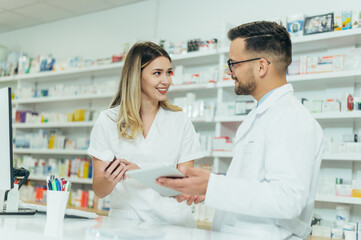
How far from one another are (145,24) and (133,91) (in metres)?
3.53

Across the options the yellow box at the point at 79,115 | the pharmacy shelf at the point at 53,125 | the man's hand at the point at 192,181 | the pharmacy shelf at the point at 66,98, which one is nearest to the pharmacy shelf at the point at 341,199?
the man's hand at the point at 192,181

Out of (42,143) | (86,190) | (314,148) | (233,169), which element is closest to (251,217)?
(233,169)

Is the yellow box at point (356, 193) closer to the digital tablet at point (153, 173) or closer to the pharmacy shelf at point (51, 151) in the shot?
the digital tablet at point (153, 173)

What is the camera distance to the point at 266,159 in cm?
141

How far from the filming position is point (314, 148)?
141 cm

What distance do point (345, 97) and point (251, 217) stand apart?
7.93 ft

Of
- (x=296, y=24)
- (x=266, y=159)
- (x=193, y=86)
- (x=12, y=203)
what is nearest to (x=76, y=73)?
(x=193, y=86)

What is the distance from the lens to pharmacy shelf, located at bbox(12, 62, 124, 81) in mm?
5339

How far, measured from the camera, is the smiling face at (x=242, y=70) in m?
1.67

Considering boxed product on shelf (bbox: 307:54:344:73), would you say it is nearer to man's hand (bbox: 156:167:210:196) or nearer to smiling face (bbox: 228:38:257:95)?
smiling face (bbox: 228:38:257:95)

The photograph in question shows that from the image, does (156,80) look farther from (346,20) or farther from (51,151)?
(51,151)

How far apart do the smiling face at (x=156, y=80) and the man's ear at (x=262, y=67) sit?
0.70 meters

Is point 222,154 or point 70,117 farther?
point 70,117

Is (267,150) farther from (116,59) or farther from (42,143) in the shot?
(42,143)
